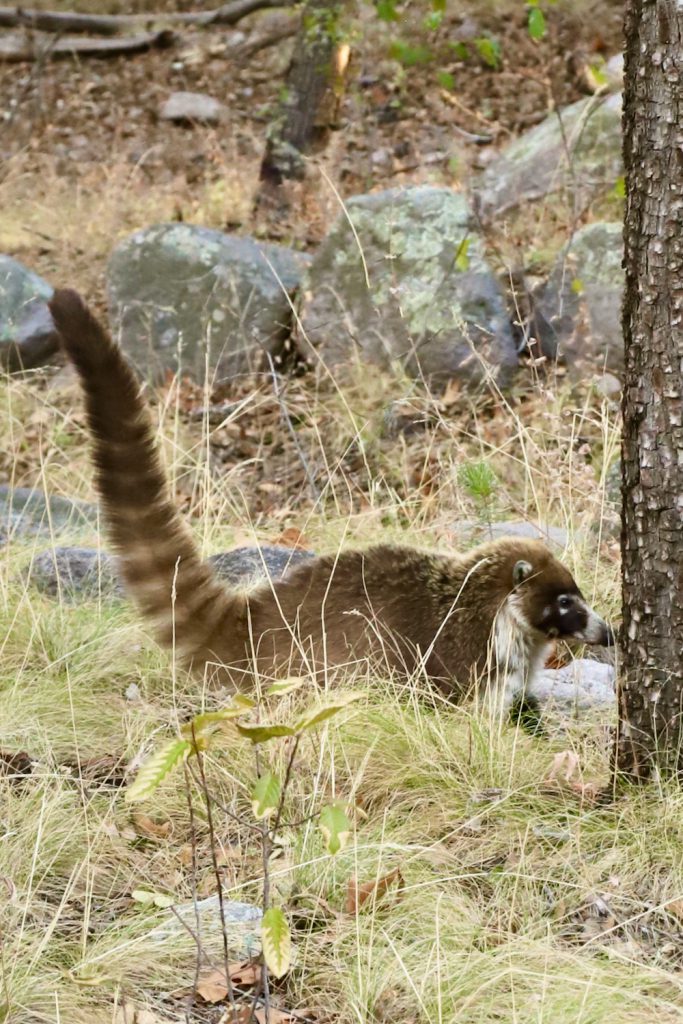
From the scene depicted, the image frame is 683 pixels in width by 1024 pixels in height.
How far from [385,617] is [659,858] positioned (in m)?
1.47

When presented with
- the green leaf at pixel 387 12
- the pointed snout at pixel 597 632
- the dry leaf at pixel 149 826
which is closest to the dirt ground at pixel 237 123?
the green leaf at pixel 387 12

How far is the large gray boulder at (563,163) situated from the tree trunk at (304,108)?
5.96 ft

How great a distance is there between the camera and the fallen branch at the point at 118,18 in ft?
48.4

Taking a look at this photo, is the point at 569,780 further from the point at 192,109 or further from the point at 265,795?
the point at 192,109

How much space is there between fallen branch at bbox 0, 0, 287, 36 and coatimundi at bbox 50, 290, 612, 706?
34.0 ft

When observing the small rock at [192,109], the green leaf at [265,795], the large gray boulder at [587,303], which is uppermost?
the small rock at [192,109]

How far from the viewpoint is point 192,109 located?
16.1 metres

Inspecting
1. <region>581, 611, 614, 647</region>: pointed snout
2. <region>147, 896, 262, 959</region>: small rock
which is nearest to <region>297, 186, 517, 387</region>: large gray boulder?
<region>581, 611, 614, 647</region>: pointed snout

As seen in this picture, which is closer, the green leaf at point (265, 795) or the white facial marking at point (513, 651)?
the green leaf at point (265, 795)

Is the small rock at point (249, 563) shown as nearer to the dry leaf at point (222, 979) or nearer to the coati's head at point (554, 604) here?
the coati's head at point (554, 604)

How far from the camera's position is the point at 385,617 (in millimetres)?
4691

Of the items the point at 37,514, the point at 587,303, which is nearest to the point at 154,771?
the point at 37,514

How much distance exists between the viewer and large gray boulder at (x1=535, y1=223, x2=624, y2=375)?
27.0 feet

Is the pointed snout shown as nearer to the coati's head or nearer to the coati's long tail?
the coati's head
